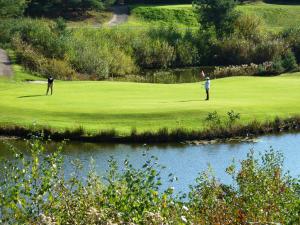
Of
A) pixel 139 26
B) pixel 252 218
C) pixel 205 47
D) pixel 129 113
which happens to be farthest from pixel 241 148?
pixel 139 26

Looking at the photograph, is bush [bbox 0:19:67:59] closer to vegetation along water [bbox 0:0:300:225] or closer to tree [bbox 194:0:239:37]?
vegetation along water [bbox 0:0:300:225]

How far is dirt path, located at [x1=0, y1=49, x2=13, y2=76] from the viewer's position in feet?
233

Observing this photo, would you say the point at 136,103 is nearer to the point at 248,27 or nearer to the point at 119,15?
the point at 248,27

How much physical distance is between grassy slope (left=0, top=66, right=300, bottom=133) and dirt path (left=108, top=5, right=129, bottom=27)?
49702mm

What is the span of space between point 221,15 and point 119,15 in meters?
23.1

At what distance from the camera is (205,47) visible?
329 ft

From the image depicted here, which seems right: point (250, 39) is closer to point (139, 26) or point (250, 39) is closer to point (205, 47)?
point (205, 47)

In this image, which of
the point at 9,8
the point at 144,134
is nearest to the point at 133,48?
the point at 9,8

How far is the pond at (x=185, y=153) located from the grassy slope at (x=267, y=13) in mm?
73572

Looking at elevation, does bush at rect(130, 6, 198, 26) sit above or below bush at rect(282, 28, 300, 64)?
Answer: above

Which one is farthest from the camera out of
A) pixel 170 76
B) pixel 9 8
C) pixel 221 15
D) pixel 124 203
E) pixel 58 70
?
→ pixel 221 15

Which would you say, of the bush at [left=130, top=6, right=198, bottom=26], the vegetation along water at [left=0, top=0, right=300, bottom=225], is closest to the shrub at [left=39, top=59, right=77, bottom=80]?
the vegetation along water at [left=0, top=0, right=300, bottom=225]

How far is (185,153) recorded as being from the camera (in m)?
41.5

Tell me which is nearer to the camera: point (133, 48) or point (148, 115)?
point (148, 115)
